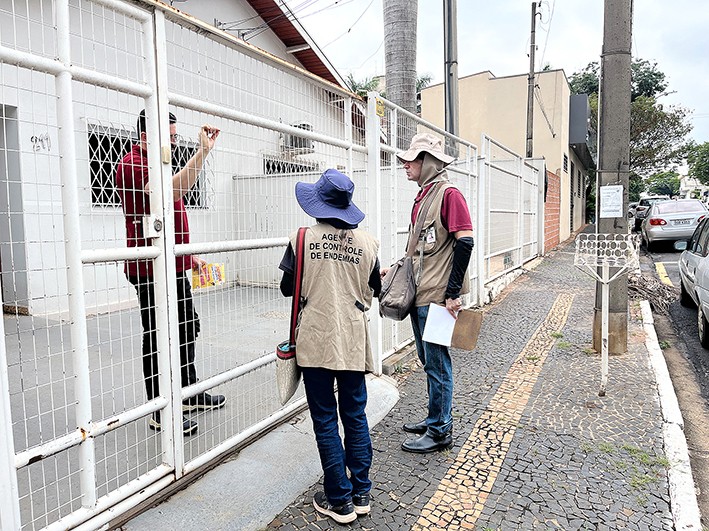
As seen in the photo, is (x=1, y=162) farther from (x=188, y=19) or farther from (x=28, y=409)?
(x=188, y=19)

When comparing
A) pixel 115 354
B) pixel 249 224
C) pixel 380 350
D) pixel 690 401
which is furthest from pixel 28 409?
pixel 690 401

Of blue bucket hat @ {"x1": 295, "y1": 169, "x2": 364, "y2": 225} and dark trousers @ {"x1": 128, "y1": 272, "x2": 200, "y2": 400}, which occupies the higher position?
blue bucket hat @ {"x1": 295, "y1": 169, "x2": 364, "y2": 225}

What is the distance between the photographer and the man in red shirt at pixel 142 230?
2.67 m

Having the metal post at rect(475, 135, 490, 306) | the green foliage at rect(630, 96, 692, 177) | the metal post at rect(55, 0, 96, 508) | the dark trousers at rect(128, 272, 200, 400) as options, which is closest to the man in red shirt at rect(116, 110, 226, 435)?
the dark trousers at rect(128, 272, 200, 400)

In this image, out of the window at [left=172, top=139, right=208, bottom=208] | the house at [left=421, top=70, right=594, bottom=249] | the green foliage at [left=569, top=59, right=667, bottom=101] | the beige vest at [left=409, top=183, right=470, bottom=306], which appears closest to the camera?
the window at [left=172, top=139, right=208, bottom=208]

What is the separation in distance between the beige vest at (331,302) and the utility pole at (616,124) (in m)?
3.77

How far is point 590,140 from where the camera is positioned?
22.4 meters

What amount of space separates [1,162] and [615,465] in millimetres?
5826

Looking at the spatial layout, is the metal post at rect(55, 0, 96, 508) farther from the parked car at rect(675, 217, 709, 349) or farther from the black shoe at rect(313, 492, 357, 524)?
the parked car at rect(675, 217, 709, 349)

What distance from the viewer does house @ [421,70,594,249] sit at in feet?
62.5

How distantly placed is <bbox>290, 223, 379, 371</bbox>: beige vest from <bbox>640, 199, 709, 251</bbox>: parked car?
1445 centimetres

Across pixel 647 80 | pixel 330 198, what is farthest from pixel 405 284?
pixel 647 80

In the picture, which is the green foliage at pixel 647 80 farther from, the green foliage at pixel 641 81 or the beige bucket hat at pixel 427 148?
the beige bucket hat at pixel 427 148

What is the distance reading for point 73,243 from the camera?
2254mm
